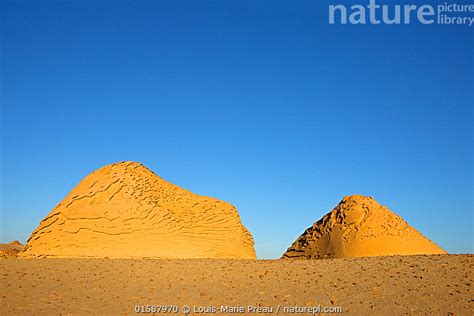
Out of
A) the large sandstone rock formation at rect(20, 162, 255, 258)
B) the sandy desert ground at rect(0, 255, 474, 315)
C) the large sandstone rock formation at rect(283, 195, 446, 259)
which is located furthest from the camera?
the large sandstone rock formation at rect(283, 195, 446, 259)

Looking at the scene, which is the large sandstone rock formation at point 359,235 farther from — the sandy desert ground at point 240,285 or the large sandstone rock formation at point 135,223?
the sandy desert ground at point 240,285

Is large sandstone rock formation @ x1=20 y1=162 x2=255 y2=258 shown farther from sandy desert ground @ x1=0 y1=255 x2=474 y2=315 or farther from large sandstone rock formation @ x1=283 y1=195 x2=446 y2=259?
large sandstone rock formation @ x1=283 y1=195 x2=446 y2=259

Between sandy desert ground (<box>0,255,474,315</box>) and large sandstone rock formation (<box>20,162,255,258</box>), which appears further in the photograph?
large sandstone rock formation (<box>20,162,255,258</box>)

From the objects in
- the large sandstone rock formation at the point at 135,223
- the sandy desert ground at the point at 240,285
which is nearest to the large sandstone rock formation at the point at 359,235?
the large sandstone rock formation at the point at 135,223

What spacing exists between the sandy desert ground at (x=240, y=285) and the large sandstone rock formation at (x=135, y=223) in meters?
2.66

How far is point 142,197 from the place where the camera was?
70.0 ft

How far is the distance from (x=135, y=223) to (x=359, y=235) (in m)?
12.4

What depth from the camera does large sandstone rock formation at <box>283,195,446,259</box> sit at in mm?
25203

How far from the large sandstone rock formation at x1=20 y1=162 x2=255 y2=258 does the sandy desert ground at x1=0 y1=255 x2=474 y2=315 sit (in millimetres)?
2661

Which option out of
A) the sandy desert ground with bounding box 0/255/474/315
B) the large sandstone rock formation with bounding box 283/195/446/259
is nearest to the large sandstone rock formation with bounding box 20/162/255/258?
the sandy desert ground with bounding box 0/255/474/315

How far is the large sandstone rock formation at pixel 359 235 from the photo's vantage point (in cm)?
2520

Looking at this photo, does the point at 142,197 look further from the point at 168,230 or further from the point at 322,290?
the point at 322,290

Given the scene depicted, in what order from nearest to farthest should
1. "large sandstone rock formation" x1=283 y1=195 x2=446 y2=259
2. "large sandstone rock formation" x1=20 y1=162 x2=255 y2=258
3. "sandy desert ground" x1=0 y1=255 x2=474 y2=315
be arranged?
"sandy desert ground" x1=0 y1=255 x2=474 y2=315 → "large sandstone rock formation" x1=20 y1=162 x2=255 y2=258 → "large sandstone rock formation" x1=283 y1=195 x2=446 y2=259

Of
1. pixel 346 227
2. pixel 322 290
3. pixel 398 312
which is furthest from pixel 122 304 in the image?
pixel 346 227
